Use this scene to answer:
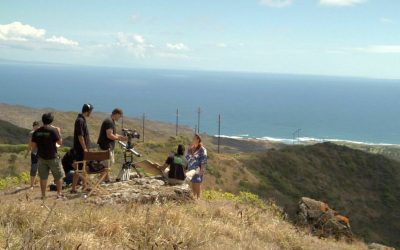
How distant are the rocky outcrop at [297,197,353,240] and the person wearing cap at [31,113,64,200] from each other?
889 centimetres

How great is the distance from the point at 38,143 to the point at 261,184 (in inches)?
1170

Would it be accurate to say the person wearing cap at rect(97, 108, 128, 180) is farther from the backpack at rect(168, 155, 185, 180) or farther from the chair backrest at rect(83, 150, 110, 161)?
the backpack at rect(168, 155, 185, 180)

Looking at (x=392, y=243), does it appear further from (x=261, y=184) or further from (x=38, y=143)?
(x=38, y=143)

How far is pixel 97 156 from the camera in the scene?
10422 millimetres

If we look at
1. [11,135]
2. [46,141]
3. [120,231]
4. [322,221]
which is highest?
[46,141]

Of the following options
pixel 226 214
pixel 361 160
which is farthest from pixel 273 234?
pixel 361 160

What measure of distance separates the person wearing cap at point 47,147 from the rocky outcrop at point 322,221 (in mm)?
8891

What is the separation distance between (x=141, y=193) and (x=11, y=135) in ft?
179

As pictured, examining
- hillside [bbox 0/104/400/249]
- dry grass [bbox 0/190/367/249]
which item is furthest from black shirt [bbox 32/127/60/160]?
hillside [bbox 0/104/400/249]

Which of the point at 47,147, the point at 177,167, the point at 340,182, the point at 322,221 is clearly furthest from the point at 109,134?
the point at 340,182

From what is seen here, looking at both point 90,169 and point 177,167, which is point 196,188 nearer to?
point 177,167

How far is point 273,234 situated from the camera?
906cm

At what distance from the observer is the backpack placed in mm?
12171

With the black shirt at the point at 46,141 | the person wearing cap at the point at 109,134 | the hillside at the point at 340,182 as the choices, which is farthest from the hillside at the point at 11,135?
the black shirt at the point at 46,141
